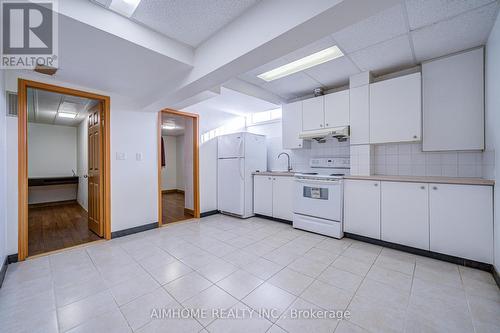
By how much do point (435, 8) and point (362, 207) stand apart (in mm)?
2184

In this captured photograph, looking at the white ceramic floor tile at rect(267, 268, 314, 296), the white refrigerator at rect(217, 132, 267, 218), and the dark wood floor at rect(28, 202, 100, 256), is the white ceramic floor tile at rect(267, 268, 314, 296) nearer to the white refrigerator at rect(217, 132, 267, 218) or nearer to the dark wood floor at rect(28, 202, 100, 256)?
the white refrigerator at rect(217, 132, 267, 218)

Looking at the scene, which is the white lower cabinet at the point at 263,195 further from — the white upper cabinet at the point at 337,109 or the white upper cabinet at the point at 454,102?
the white upper cabinet at the point at 454,102

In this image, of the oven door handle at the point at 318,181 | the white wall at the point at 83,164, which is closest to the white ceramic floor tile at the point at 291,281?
the oven door handle at the point at 318,181

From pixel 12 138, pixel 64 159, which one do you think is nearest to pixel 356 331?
pixel 12 138

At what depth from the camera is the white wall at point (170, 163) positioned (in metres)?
7.98

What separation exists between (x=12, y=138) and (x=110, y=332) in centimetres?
248

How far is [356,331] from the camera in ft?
4.28

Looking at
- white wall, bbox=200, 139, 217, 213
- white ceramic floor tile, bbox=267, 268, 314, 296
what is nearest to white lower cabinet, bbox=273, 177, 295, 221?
white wall, bbox=200, 139, 217, 213

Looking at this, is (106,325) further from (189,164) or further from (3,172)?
(189,164)

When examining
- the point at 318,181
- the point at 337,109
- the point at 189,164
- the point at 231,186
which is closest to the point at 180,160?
the point at 189,164

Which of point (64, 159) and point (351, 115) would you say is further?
point (64, 159)

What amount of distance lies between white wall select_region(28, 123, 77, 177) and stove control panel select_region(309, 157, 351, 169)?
280 inches

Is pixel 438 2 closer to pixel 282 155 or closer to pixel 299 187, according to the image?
pixel 299 187

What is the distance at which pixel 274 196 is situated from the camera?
3.81 m
